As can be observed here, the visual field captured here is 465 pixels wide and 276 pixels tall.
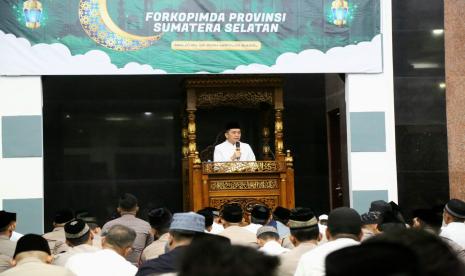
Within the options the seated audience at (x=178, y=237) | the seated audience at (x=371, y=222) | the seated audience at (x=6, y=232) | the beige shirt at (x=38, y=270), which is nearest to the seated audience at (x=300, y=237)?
the seated audience at (x=178, y=237)

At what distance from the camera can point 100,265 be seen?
216 inches

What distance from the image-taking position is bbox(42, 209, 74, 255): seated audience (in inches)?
278

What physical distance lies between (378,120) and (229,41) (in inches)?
88.7

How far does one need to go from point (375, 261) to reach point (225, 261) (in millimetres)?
406

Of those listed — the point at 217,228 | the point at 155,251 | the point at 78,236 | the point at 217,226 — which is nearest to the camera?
the point at 155,251

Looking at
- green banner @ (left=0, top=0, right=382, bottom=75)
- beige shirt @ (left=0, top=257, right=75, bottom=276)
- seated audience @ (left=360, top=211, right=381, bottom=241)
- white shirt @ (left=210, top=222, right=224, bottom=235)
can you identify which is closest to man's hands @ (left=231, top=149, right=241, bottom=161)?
green banner @ (left=0, top=0, right=382, bottom=75)

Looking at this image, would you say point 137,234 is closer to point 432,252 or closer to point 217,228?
point 217,228

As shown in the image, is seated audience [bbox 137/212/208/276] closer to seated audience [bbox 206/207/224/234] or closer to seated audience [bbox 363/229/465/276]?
seated audience [bbox 363/229/465/276]

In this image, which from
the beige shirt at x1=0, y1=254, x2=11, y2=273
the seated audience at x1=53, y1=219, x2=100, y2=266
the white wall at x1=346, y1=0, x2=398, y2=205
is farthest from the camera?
the white wall at x1=346, y1=0, x2=398, y2=205

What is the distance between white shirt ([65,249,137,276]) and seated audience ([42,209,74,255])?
1329 millimetres

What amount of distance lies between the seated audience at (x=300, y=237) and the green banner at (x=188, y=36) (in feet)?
16.8

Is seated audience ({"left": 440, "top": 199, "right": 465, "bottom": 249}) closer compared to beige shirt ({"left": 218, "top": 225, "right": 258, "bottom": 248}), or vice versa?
seated audience ({"left": 440, "top": 199, "right": 465, "bottom": 249})

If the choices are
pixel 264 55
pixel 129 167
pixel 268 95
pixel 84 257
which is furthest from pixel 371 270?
pixel 129 167

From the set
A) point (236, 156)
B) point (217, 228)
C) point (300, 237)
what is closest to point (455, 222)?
point (300, 237)
